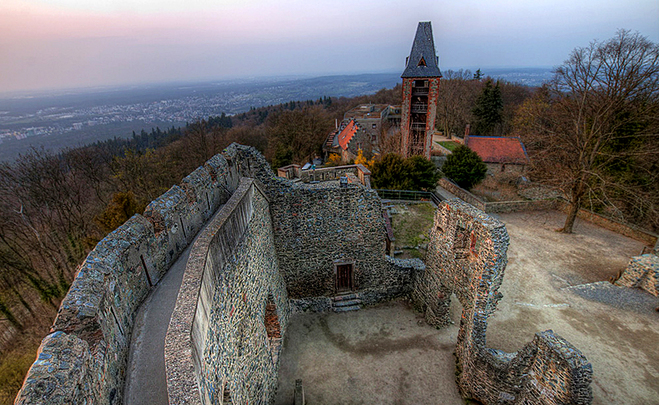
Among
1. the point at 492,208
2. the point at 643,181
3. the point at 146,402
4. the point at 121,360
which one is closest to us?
the point at 146,402

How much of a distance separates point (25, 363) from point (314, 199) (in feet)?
40.3

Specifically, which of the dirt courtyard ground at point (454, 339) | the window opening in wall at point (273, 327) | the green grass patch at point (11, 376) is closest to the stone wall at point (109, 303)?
the window opening in wall at point (273, 327)

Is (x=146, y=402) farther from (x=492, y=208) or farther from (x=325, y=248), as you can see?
(x=492, y=208)

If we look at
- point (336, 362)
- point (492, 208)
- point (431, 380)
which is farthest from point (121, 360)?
point (492, 208)

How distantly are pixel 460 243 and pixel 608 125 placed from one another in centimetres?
1382

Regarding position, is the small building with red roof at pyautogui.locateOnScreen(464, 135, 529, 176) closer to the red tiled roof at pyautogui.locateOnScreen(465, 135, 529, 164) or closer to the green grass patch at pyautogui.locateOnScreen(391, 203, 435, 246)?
the red tiled roof at pyautogui.locateOnScreen(465, 135, 529, 164)

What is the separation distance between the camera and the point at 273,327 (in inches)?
377

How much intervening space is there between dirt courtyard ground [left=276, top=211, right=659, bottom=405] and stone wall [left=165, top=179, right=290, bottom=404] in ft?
5.65

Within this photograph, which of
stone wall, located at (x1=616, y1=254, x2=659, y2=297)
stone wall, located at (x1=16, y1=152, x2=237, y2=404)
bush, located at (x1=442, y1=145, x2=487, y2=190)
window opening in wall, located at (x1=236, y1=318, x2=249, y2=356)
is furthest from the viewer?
bush, located at (x1=442, y1=145, x2=487, y2=190)

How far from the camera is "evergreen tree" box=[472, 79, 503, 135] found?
134 feet

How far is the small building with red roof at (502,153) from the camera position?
1122 inches

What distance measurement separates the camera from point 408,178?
21.7 m

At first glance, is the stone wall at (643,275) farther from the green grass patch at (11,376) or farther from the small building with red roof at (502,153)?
the green grass patch at (11,376)

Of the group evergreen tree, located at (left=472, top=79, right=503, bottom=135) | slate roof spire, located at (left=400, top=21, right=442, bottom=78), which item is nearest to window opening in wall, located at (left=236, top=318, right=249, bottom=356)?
slate roof spire, located at (left=400, top=21, right=442, bottom=78)
